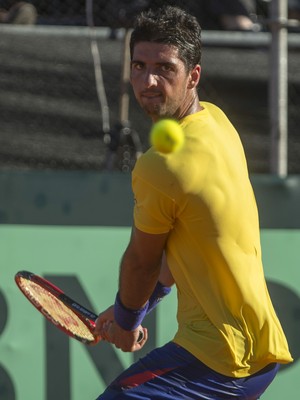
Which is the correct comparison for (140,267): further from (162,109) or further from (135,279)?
(162,109)

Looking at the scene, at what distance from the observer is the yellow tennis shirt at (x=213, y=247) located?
118 inches

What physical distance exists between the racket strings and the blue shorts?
1.42 feet

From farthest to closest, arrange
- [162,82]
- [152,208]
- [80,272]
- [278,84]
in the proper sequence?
[278,84] → [80,272] → [162,82] → [152,208]

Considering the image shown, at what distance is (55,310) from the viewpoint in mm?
3770

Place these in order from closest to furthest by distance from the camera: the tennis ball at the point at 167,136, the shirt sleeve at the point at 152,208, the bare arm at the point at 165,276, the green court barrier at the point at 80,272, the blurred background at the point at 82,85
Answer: the tennis ball at the point at 167,136 < the shirt sleeve at the point at 152,208 < the bare arm at the point at 165,276 < the green court barrier at the point at 80,272 < the blurred background at the point at 82,85

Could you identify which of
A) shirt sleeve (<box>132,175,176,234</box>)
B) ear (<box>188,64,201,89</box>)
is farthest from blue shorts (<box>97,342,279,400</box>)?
ear (<box>188,64,201,89</box>)

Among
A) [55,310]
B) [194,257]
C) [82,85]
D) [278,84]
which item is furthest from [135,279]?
[82,85]

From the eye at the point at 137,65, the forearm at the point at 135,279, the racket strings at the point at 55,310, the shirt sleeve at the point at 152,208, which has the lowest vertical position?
the racket strings at the point at 55,310

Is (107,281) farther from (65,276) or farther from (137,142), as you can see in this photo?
(137,142)

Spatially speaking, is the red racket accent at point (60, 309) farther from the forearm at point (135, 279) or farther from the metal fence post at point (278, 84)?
the metal fence post at point (278, 84)

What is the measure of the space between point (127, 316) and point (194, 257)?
294mm

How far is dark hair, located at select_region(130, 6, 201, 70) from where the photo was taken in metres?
3.16

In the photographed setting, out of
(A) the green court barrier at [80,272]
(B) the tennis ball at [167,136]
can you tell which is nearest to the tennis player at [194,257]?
(B) the tennis ball at [167,136]

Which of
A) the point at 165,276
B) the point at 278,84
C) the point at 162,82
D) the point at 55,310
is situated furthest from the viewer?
the point at 278,84
